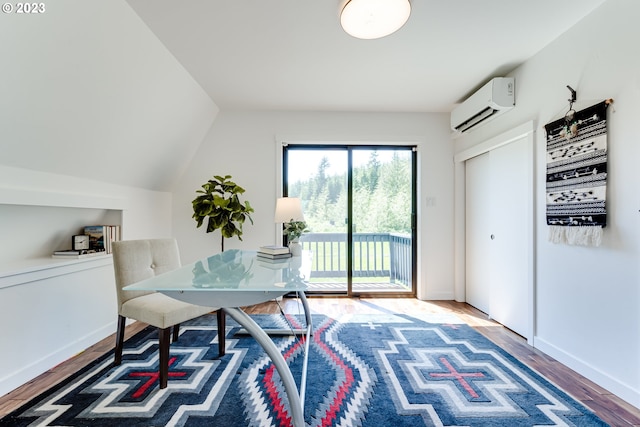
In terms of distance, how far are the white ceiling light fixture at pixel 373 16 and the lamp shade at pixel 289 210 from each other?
1.32 meters

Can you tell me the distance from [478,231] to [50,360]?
4115 millimetres

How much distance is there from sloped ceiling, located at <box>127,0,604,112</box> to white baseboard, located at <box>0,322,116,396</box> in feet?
8.07

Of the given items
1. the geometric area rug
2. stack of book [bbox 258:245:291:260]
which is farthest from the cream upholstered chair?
stack of book [bbox 258:245:291:260]

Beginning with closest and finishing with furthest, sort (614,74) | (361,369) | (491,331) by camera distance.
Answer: (614,74)
(361,369)
(491,331)

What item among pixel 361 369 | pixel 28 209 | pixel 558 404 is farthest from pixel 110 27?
pixel 558 404

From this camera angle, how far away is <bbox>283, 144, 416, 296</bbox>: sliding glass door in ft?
11.8

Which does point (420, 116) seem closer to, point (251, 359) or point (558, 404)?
point (558, 404)

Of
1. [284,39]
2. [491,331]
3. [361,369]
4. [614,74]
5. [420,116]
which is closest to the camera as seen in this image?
[614,74]

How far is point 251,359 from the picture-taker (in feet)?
6.55

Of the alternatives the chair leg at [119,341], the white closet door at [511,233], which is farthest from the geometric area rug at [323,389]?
the white closet door at [511,233]

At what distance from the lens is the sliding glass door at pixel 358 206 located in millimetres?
3598

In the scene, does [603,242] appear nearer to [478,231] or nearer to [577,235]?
[577,235]

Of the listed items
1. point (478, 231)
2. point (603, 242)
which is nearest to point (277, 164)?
point (478, 231)

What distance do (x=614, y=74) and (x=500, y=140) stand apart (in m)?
1.00
